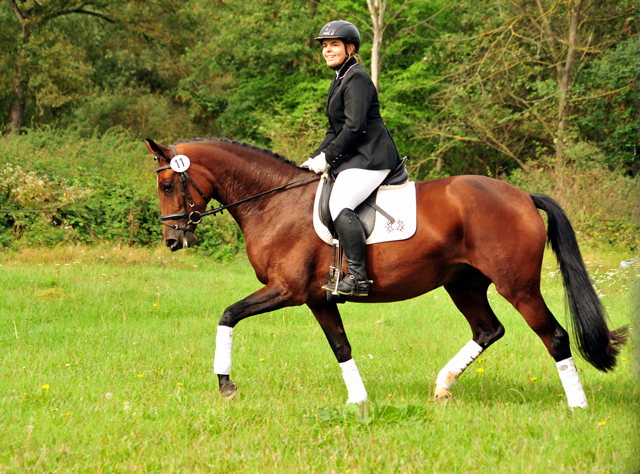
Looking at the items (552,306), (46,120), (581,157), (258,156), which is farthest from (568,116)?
(46,120)

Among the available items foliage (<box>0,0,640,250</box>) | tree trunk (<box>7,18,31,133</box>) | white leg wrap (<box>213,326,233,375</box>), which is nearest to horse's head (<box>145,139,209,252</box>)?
white leg wrap (<box>213,326,233,375</box>)

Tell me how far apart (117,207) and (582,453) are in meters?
12.4

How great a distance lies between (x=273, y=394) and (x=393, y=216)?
1.96 m

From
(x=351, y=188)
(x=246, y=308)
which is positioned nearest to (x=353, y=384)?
(x=246, y=308)

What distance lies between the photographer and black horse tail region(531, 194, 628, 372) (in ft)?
16.5

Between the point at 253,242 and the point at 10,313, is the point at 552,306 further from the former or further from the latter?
the point at 10,313

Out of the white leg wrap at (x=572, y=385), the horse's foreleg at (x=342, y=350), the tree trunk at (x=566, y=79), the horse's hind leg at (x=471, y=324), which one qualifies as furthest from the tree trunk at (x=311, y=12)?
the white leg wrap at (x=572, y=385)

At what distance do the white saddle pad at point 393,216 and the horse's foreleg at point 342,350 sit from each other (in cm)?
69

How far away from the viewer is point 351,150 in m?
5.12

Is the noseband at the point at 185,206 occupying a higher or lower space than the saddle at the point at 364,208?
higher

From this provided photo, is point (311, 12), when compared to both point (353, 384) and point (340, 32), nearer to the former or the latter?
point (340, 32)

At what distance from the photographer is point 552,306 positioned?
32.0 feet

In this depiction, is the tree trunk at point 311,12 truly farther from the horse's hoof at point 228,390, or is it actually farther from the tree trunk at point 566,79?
the horse's hoof at point 228,390

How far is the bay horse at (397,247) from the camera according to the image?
4926mm
